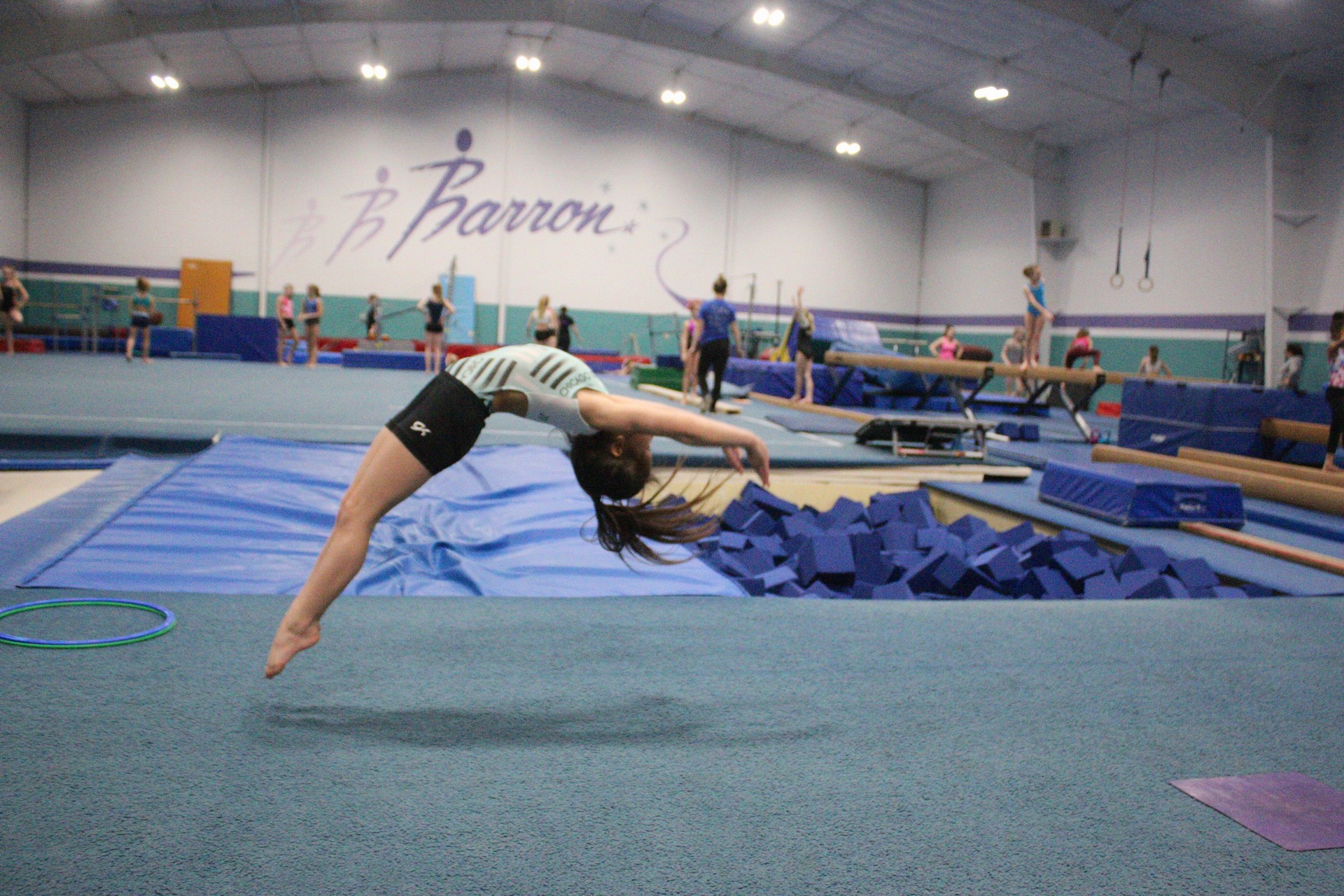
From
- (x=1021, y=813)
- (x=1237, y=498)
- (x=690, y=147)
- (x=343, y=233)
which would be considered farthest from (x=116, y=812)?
(x=690, y=147)

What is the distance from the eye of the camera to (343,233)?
1775 cm

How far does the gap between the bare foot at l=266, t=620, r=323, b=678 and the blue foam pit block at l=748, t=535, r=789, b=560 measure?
122 inches

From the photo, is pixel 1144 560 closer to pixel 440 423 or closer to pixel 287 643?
pixel 440 423

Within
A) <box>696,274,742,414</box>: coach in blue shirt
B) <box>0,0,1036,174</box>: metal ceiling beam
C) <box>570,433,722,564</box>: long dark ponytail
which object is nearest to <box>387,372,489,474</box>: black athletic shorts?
<box>570,433,722,564</box>: long dark ponytail

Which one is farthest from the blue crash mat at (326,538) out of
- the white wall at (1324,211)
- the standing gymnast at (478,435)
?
the white wall at (1324,211)

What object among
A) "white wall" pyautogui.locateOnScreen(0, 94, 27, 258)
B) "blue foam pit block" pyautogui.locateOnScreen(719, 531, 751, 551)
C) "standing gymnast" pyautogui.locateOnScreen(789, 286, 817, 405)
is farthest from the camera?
"white wall" pyautogui.locateOnScreen(0, 94, 27, 258)

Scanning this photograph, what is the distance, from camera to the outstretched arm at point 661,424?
6.45 feet

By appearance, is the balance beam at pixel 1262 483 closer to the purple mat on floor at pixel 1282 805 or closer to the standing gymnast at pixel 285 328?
the purple mat on floor at pixel 1282 805

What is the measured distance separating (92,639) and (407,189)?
55.4 ft

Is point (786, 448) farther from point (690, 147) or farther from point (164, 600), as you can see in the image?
point (690, 147)

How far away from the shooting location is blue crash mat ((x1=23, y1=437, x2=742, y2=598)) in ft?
10.7

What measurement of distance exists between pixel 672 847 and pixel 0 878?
42.4 inches

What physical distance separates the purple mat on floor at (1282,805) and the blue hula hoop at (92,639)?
2.66 metres

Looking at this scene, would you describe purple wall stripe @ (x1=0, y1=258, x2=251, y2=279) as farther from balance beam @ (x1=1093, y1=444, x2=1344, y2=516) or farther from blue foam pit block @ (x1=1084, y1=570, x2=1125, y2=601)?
blue foam pit block @ (x1=1084, y1=570, x2=1125, y2=601)
